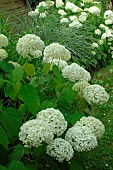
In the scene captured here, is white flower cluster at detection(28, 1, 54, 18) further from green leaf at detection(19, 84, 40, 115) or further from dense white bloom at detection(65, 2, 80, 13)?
green leaf at detection(19, 84, 40, 115)

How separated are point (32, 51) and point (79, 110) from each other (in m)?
0.46

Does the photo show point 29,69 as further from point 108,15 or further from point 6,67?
point 108,15

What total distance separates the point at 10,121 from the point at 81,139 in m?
0.38

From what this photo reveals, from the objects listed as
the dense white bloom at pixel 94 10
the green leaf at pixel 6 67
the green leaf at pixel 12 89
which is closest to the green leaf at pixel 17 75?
the green leaf at pixel 12 89

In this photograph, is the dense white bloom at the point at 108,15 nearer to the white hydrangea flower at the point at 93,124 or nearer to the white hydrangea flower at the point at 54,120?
the white hydrangea flower at the point at 93,124

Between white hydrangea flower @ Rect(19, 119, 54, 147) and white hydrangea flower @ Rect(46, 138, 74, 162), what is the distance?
0.07m

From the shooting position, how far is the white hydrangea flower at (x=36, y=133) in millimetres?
1930

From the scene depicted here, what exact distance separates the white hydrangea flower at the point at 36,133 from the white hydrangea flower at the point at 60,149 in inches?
2.8

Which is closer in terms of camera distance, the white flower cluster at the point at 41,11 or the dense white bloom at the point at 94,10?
the white flower cluster at the point at 41,11

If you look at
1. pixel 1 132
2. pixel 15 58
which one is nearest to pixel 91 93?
pixel 1 132

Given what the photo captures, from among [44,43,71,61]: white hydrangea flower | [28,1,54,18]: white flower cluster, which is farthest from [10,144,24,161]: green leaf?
[28,1,54,18]: white flower cluster

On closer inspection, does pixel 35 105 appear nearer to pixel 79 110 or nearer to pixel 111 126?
pixel 79 110

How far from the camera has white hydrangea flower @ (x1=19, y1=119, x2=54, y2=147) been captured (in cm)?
193

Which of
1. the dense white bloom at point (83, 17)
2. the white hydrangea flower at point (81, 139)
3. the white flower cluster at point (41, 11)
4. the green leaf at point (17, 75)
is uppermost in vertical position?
the green leaf at point (17, 75)
